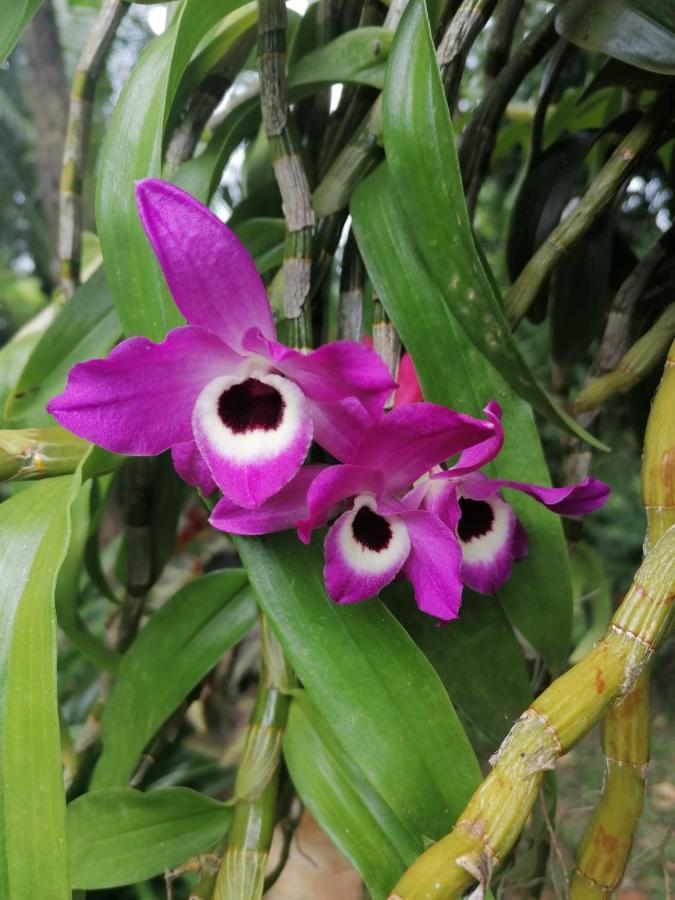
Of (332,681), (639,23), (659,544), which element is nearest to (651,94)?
(639,23)

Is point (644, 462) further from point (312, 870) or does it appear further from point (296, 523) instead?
point (312, 870)

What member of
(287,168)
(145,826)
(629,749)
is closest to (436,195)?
(287,168)

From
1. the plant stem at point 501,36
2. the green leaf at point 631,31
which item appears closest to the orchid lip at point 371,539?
the green leaf at point 631,31

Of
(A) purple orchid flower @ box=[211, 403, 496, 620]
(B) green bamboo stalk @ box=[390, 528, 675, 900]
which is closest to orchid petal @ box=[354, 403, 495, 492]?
(A) purple orchid flower @ box=[211, 403, 496, 620]

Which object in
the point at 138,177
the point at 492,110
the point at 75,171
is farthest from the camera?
the point at 75,171

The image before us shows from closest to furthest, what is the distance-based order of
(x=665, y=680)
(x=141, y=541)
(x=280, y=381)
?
(x=280, y=381), (x=141, y=541), (x=665, y=680)

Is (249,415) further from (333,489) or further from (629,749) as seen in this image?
(629,749)

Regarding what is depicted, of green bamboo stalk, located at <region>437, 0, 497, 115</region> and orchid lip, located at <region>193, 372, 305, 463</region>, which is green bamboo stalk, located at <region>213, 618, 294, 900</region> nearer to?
orchid lip, located at <region>193, 372, 305, 463</region>
